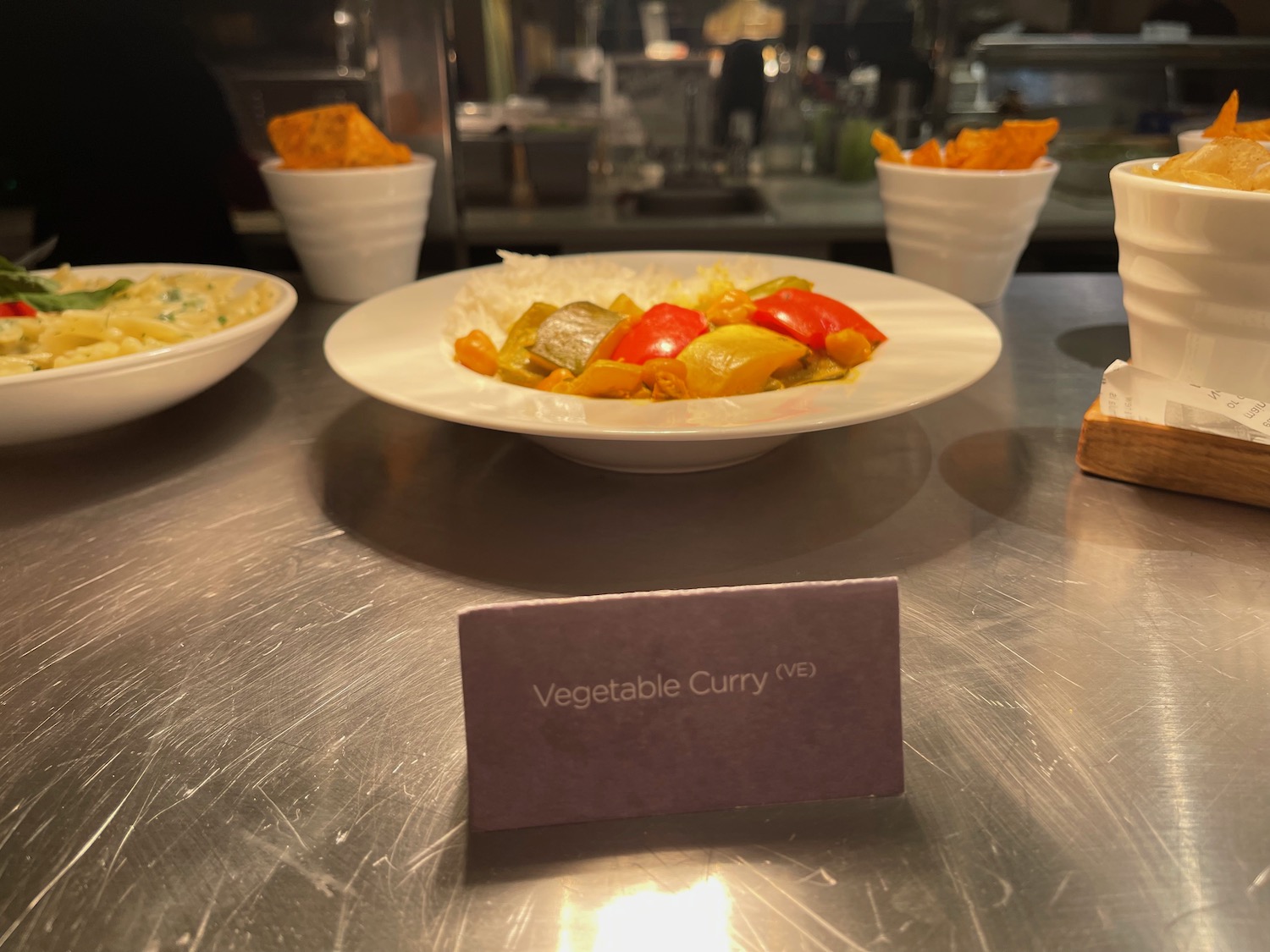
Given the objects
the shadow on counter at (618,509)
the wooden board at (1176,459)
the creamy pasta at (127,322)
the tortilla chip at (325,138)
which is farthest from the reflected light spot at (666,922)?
the tortilla chip at (325,138)

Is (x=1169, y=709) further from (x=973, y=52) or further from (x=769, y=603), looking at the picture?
(x=973, y=52)

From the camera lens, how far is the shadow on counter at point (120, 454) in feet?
2.90

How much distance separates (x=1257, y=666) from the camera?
2.03 feet

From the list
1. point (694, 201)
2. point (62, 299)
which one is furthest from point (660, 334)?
point (694, 201)

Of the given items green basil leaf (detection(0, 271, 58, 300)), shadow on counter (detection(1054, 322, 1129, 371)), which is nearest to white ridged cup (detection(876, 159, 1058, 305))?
shadow on counter (detection(1054, 322, 1129, 371))

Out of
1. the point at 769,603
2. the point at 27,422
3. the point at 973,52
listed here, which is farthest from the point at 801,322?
the point at 973,52

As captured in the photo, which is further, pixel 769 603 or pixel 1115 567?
pixel 1115 567

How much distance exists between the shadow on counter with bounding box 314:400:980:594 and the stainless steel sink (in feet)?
5.12

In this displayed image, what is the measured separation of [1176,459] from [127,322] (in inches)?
40.0

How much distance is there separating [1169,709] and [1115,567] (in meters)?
0.18

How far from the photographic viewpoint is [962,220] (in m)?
1.37

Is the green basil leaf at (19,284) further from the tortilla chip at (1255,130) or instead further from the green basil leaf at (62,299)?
the tortilla chip at (1255,130)

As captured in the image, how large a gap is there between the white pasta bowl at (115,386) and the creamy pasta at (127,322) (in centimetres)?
5

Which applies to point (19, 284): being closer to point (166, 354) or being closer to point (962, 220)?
point (166, 354)
